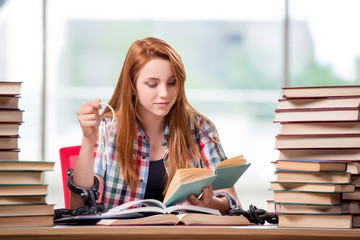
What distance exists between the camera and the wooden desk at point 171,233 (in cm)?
125

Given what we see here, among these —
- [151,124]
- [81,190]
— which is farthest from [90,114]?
[151,124]

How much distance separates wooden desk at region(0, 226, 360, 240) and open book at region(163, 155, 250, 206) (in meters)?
0.19

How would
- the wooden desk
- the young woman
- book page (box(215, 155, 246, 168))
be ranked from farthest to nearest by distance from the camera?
the young woman
book page (box(215, 155, 246, 168))
the wooden desk

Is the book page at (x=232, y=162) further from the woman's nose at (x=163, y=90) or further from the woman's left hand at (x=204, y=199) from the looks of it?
the woman's nose at (x=163, y=90)

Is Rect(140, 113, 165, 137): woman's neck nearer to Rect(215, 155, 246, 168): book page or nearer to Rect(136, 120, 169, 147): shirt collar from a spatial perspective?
Rect(136, 120, 169, 147): shirt collar

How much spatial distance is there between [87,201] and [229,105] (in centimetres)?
454

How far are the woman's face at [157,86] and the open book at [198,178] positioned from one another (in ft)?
1.18

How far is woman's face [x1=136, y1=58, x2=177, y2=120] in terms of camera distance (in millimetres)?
1811

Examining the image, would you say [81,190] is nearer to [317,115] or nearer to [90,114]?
[90,114]

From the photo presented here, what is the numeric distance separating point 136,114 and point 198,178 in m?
0.63

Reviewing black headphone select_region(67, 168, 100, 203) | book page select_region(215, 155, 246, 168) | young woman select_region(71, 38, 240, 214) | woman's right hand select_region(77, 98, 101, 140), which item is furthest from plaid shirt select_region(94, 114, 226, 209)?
book page select_region(215, 155, 246, 168)

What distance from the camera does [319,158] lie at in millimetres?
1437

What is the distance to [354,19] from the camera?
5.28 m

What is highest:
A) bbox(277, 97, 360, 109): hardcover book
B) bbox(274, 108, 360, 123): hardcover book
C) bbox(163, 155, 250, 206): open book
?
bbox(277, 97, 360, 109): hardcover book
